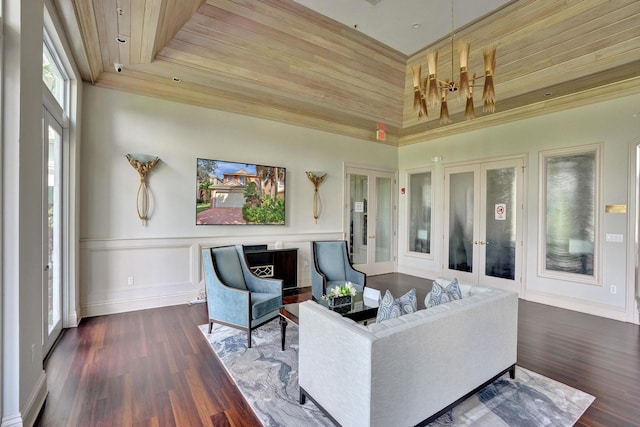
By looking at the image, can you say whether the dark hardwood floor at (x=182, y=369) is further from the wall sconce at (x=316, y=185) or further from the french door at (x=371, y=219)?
the french door at (x=371, y=219)

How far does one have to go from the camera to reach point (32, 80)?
210 cm

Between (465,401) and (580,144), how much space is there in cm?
437

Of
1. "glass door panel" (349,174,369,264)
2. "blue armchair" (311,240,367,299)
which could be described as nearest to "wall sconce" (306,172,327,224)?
"glass door panel" (349,174,369,264)

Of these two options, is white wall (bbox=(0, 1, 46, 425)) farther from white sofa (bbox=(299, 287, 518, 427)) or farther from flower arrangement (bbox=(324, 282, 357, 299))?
flower arrangement (bbox=(324, 282, 357, 299))

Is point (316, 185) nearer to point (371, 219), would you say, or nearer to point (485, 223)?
point (371, 219)

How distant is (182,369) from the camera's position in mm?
2803

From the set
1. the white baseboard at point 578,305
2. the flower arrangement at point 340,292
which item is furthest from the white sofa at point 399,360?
the white baseboard at point 578,305

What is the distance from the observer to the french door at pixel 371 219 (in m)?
6.67

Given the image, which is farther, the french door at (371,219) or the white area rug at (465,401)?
the french door at (371,219)

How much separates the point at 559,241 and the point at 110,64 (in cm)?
694

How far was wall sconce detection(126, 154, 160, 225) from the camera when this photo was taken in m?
4.30

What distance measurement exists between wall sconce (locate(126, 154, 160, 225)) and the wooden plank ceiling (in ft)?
3.22

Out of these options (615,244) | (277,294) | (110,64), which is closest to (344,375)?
(277,294)

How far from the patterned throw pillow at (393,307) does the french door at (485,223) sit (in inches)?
161
